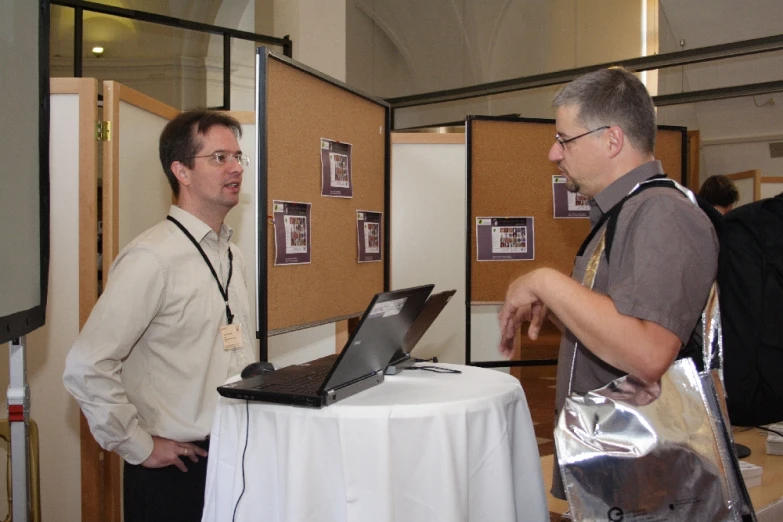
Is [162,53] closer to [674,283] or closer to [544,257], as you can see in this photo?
[544,257]

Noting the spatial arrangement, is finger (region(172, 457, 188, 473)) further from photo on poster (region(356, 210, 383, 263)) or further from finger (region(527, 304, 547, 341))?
photo on poster (region(356, 210, 383, 263))

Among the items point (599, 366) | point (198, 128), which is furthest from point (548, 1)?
point (599, 366)

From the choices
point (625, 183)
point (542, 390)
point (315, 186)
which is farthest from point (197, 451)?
point (542, 390)

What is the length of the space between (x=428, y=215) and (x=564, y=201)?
0.73 meters

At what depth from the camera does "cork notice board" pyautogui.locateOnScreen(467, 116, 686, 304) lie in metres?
3.89

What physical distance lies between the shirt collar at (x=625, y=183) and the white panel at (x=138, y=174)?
1.97m

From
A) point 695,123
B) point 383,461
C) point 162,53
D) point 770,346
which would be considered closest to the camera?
point 770,346

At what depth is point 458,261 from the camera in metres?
4.30

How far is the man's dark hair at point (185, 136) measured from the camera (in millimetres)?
2398

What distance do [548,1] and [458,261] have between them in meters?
5.40

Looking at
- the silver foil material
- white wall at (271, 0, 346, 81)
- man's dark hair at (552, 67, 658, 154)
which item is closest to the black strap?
man's dark hair at (552, 67, 658, 154)

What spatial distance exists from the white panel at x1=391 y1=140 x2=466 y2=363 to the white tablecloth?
2.45 meters

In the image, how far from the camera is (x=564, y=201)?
4.04 metres

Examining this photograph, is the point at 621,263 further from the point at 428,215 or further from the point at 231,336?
the point at 428,215
